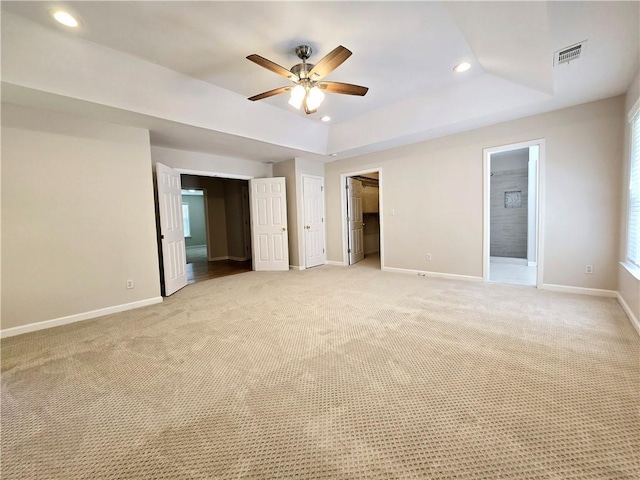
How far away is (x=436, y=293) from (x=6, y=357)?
4653mm

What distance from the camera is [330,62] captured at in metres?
2.35

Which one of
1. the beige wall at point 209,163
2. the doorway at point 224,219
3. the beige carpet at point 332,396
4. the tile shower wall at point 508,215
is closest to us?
the beige carpet at point 332,396

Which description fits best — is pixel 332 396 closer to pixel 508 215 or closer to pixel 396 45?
pixel 396 45

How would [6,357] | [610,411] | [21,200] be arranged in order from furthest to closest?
1. [21,200]
2. [6,357]
3. [610,411]

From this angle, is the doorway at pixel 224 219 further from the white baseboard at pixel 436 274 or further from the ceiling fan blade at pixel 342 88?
the ceiling fan blade at pixel 342 88

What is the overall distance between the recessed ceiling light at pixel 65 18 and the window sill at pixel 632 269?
5.44 meters

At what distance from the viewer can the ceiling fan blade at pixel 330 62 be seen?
7.14ft

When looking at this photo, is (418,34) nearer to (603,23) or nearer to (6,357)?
(603,23)

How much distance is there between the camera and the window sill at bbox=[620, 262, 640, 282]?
2582 millimetres

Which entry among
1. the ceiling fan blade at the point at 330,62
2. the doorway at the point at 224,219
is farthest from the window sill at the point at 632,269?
the doorway at the point at 224,219

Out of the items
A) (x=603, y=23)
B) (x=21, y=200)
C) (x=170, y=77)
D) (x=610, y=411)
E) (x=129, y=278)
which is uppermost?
(x=170, y=77)

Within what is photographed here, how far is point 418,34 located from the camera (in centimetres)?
248

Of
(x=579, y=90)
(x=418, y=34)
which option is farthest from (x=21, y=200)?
(x=579, y=90)

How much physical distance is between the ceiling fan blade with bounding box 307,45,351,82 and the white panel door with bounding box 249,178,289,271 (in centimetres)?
334
